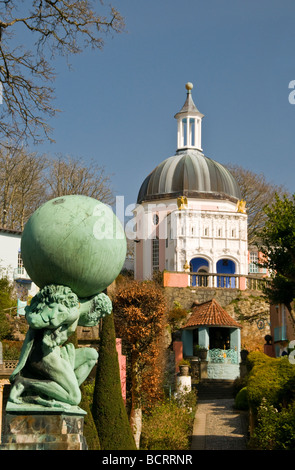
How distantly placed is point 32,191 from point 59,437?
1486 inches

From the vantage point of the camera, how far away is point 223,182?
1865 inches

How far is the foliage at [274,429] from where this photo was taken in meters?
13.7

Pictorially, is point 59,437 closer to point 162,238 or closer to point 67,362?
point 67,362

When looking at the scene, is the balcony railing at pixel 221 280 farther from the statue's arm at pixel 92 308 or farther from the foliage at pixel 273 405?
the statue's arm at pixel 92 308

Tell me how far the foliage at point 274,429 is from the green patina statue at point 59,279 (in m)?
7.32

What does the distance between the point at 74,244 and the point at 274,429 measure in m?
9.55

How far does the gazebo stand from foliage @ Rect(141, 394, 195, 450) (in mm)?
7116

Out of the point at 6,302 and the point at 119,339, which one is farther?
the point at 6,302

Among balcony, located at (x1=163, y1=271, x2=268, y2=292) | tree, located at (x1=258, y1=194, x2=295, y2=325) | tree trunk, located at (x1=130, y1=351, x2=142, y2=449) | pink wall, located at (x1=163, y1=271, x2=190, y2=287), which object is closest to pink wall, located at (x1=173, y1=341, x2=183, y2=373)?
pink wall, located at (x1=163, y1=271, x2=190, y2=287)

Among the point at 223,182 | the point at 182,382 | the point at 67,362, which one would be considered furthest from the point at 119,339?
the point at 223,182

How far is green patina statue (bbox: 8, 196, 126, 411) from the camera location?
734cm

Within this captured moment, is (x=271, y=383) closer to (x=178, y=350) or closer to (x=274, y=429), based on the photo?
(x=274, y=429)

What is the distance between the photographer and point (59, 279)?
7586mm

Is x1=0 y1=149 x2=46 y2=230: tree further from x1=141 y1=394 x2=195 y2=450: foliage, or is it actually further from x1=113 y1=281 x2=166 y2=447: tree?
x1=141 y1=394 x2=195 y2=450: foliage
